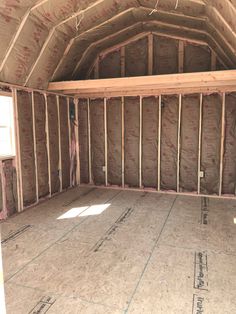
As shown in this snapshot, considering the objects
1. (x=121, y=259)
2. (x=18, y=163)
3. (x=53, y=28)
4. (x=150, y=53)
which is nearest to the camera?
(x=121, y=259)

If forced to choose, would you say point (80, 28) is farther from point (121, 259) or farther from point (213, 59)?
point (121, 259)

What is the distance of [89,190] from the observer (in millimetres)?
5789

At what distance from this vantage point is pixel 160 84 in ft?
14.5

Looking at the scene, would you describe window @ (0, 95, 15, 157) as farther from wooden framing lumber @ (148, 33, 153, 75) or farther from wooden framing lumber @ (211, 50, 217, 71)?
wooden framing lumber @ (211, 50, 217, 71)

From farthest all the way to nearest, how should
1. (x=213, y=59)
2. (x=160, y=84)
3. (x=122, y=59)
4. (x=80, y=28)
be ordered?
(x=122, y=59), (x=213, y=59), (x=160, y=84), (x=80, y=28)

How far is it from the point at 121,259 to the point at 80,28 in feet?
11.5

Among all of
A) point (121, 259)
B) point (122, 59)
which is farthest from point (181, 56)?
point (121, 259)

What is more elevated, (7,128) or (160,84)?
(160,84)

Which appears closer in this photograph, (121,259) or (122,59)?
(121,259)

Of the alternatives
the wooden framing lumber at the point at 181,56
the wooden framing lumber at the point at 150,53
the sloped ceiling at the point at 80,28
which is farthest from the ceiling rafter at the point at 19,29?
the wooden framing lumber at the point at 181,56

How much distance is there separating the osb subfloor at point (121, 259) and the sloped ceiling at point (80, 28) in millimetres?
2359

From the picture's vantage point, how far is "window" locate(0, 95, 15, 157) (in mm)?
4117

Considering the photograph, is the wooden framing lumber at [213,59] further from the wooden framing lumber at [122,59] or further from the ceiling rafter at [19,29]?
the ceiling rafter at [19,29]

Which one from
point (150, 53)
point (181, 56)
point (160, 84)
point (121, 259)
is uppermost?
point (150, 53)
